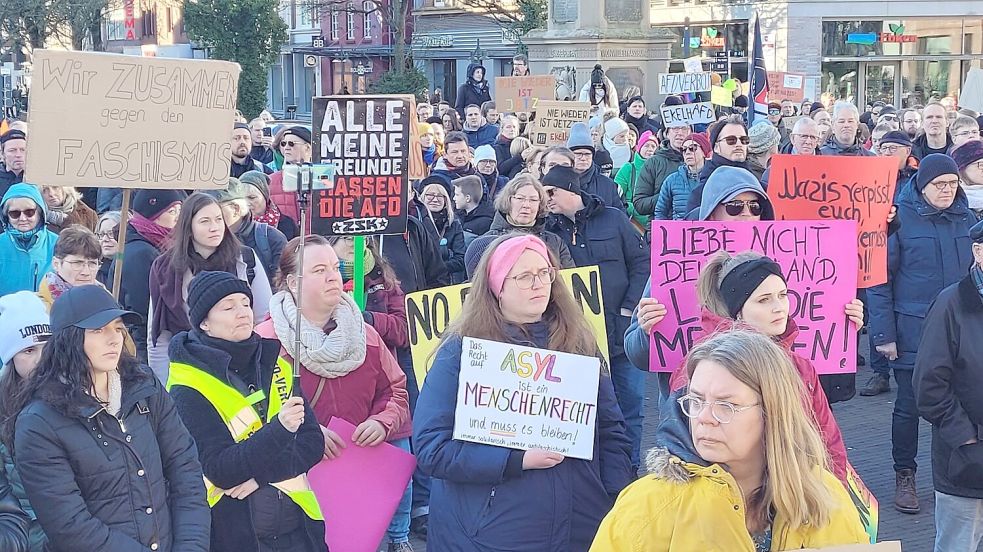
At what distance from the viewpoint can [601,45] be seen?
76.0 feet

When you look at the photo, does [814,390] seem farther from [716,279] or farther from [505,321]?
[505,321]

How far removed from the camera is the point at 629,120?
15789mm

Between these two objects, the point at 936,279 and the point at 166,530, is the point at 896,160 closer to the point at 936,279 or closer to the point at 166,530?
the point at 936,279

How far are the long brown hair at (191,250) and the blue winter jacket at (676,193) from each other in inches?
158

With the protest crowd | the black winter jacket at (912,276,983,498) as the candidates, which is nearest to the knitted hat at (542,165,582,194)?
the protest crowd

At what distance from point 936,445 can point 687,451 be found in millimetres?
2823

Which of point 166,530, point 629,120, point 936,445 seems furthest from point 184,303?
point 629,120

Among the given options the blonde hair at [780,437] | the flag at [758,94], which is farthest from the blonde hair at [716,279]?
the flag at [758,94]

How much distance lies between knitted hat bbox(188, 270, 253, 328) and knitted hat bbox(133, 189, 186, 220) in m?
2.34

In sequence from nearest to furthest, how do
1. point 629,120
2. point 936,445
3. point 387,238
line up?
point 936,445 → point 387,238 → point 629,120

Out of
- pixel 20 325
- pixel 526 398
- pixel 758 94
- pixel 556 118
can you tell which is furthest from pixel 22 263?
pixel 758 94

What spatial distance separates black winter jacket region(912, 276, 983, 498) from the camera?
5.10m

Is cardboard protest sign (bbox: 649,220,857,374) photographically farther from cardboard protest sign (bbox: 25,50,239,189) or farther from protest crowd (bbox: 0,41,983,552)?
→ cardboard protest sign (bbox: 25,50,239,189)

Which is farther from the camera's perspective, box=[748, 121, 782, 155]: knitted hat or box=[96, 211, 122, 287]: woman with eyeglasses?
box=[748, 121, 782, 155]: knitted hat
